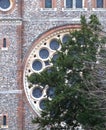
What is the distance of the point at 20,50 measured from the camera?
118 feet

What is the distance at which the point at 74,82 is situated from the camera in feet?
93.1

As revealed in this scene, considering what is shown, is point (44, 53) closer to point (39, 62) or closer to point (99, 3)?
point (39, 62)

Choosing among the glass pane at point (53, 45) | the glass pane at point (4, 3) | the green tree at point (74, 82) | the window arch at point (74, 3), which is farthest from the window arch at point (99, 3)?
the green tree at point (74, 82)

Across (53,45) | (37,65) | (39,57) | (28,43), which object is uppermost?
(28,43)

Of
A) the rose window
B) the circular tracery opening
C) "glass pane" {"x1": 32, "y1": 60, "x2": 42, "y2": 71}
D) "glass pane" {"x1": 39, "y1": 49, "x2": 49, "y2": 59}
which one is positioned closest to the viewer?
the circular tracery opening

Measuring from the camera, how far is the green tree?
88.1 ft

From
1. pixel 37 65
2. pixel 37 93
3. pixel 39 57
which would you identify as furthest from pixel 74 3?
pixel 37 93

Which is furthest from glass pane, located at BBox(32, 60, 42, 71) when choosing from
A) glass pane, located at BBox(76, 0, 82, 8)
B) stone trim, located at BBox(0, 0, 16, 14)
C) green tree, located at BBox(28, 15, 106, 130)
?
green tree, located at BBox(28, 15, 106, 130)

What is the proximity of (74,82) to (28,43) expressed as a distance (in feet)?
26.9

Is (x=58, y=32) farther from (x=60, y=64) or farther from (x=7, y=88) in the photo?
(x=60, y=64)

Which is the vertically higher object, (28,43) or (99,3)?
(99,3)

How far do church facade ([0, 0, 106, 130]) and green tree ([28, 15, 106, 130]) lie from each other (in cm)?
596

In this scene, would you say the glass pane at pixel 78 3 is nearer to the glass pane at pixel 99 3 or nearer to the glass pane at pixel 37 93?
the glass pane at pixel 99 3

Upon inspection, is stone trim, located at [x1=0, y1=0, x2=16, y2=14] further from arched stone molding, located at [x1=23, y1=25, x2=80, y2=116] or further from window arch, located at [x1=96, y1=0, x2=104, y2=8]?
window arch, located at [x1=96, y1=0, x2=104, y2=8]
